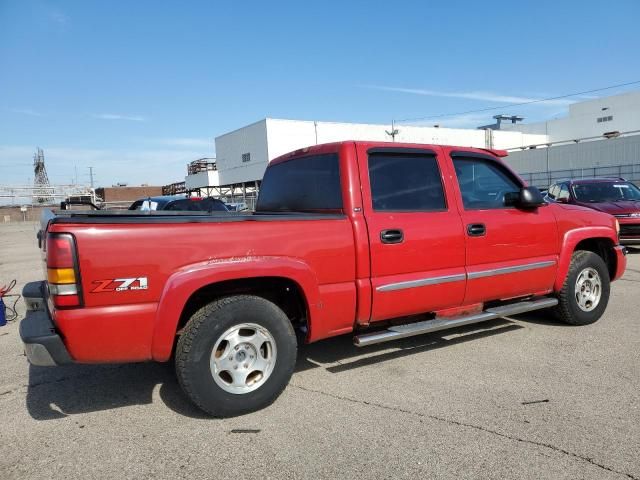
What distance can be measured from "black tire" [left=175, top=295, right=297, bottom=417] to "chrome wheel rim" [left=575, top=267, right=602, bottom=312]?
11.5 feet

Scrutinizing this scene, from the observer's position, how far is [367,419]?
10.7 feet

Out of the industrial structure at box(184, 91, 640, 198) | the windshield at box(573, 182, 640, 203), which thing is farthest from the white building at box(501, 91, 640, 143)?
the windshield at box(573, 182, 640, 203)

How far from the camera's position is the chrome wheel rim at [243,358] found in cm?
327

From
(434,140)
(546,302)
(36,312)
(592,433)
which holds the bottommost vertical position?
(592,433)

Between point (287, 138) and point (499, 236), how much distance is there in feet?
133

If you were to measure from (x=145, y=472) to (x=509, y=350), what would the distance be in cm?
334

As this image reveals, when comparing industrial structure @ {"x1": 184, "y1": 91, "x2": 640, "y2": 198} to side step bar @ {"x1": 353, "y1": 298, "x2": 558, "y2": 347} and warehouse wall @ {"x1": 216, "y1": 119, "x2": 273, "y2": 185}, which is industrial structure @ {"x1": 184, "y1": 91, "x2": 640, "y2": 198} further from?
side step bar @ {"x1": 353, "y1": 298, "x2": 558, "y2": 347}

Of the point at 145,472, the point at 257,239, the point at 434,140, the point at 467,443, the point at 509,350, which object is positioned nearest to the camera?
the point at 145,472

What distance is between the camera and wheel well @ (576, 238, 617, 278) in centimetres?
552

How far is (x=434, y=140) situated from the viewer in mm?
50562

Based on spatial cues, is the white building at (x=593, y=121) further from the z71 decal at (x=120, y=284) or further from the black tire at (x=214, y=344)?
the z71 decal at (x=120, y=284)

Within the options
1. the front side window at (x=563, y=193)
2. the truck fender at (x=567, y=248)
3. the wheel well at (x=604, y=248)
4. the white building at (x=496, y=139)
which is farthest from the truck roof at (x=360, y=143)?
the white building at (x=496, y=139)

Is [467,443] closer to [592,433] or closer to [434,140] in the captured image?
[592,433]

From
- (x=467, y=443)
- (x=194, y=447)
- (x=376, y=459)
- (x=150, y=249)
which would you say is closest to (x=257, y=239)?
(x=150, y=249)
